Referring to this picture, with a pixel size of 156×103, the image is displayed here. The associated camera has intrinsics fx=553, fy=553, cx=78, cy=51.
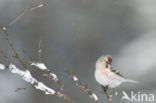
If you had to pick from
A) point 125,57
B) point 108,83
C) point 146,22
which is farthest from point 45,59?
point 108,83

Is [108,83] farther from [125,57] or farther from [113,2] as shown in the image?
[113,2]

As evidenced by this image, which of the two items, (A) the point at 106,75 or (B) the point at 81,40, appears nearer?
(A) the point at 106,75

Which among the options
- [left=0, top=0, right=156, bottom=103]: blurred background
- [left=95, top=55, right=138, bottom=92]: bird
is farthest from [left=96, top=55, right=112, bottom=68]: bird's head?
[left=0, top=0, right=156, bottom=103]: blurred background

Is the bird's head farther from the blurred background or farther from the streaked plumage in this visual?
the blurred background

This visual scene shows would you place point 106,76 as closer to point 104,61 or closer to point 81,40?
point 104,61

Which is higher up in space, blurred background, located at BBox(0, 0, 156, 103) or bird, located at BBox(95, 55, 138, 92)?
blurred background, located at BBox(0, 0, 156, 103)

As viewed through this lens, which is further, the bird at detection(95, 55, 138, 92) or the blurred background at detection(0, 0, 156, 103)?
the blurred background at detection(0, 0, 156, 103)

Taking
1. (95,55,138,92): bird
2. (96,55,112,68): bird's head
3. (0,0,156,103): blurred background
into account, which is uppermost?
(0,0,156,103): blurred background

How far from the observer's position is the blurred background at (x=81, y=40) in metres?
8.74

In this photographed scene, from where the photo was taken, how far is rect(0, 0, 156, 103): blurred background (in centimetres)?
874

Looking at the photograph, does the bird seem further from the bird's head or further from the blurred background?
the blurred background

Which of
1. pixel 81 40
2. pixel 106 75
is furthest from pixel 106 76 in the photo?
pixel 81 40

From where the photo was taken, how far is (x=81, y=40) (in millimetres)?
10109

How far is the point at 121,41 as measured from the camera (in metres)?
10.4
